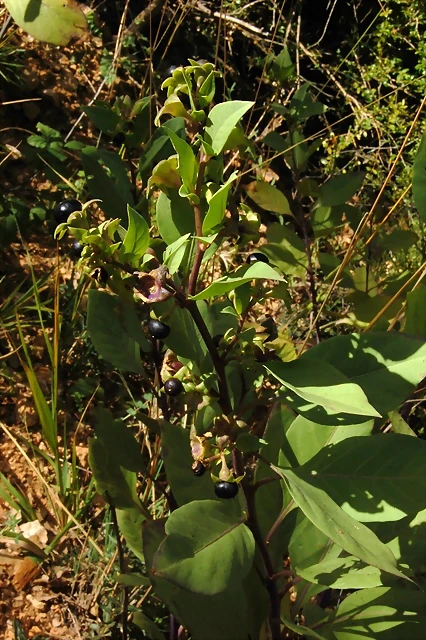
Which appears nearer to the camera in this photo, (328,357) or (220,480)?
(220,480)

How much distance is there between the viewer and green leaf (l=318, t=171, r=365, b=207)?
4.99ft

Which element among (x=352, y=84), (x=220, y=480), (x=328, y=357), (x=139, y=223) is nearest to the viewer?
(x=139, y=223)

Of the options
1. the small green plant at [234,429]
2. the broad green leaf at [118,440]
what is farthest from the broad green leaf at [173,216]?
the broad green leaf at [118,440]

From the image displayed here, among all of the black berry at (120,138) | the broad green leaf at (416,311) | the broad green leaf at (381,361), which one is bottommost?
the broad green leaf at (416,311)

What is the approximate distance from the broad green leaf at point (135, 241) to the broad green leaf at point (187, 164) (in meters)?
0.07

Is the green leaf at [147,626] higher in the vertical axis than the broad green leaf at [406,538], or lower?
lower

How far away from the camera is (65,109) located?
2434 mm

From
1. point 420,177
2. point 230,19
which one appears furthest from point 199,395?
point 230,19

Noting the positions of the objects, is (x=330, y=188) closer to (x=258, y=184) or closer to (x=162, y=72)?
(x=258, y=184)

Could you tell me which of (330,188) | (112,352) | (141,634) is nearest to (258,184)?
A: (330,188)

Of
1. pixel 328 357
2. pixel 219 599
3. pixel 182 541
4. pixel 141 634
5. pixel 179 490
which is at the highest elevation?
pixel 328 357

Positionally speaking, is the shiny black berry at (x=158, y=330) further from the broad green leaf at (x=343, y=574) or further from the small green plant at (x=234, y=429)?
the broad green leaf at (x=343, y=574)

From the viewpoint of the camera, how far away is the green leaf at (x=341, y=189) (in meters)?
1.52

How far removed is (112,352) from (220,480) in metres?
0.39
